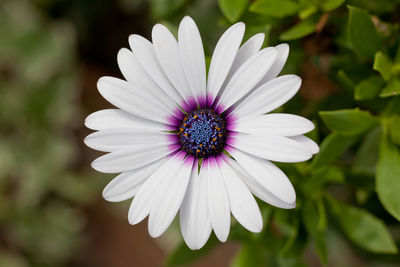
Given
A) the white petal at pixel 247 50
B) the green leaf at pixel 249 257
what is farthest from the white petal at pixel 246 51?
the green leaf at pixel 249 257

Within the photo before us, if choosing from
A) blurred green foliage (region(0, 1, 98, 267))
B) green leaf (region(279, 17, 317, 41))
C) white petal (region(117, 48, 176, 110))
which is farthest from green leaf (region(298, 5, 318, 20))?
blurred green foliage (region(0, 1, 98, 267))

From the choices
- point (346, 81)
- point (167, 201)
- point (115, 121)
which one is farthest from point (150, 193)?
point (346, 81)

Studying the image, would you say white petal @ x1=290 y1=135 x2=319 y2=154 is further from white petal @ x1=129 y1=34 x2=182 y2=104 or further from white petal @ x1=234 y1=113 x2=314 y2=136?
white petal @ x1=129 y1=34 x2=182 y2=104

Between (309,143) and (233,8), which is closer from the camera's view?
(309,143)

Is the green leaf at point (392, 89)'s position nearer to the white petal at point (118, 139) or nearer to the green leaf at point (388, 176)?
the green leaf at point (388, 176)

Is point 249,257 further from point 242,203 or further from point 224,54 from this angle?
point 224,54
